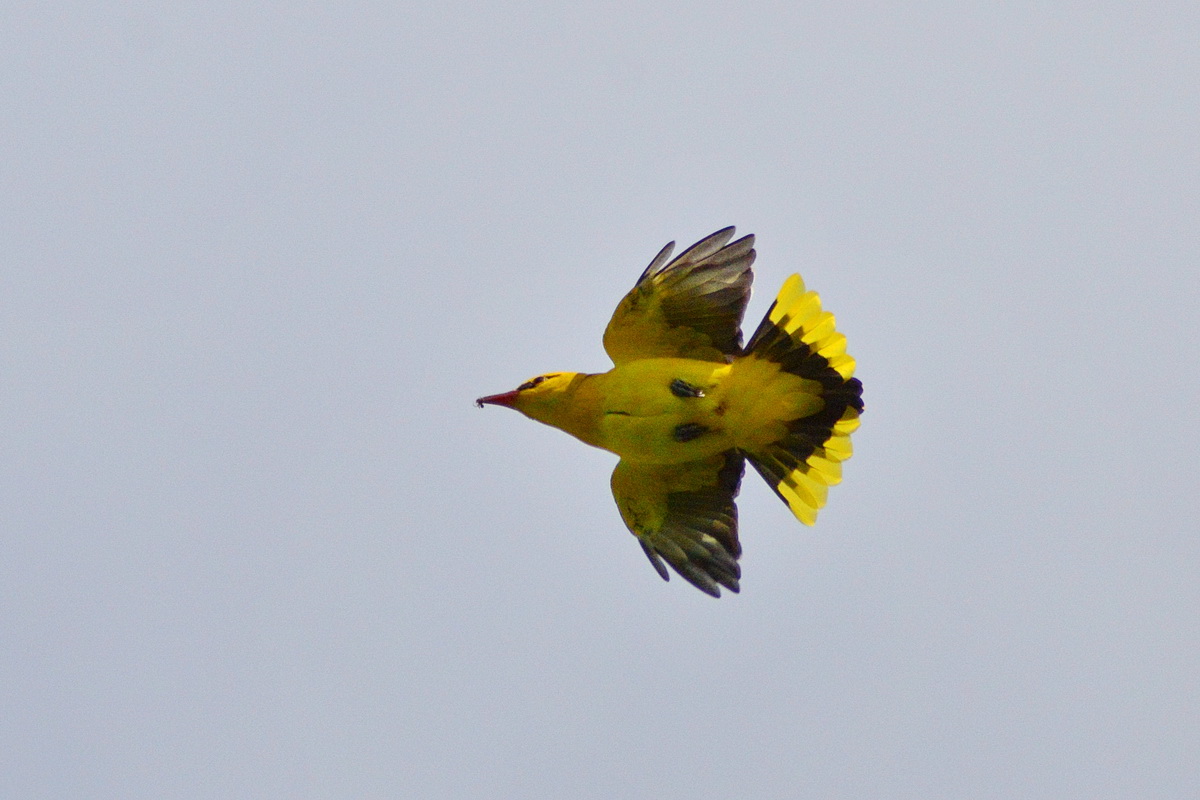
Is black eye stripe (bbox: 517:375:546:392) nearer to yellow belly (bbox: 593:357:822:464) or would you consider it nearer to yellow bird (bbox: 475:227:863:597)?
yellow bird (bbox: 475:227:863:597)

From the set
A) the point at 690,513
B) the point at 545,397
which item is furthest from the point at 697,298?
the point at 690,513

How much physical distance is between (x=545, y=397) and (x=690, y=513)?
1.48 metres

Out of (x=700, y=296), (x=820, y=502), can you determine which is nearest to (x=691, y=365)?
(x=700, y=296)

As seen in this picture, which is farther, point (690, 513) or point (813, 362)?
point (690, 513)

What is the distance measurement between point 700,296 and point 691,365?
0.52 meters

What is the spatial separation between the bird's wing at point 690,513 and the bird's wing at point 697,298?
981mm

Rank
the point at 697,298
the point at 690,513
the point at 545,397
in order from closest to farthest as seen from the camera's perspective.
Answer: the point at 697,298 → the point at 545,397 → the point at 690,513

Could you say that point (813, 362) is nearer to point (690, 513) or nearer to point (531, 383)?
point (690, 513)

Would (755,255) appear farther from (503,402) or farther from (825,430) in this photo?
(503,402)

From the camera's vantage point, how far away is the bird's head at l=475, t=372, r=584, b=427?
10867mm

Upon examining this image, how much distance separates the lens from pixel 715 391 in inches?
411

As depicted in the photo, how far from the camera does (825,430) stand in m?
10.7

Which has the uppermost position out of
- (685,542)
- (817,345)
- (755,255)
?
(755,255)

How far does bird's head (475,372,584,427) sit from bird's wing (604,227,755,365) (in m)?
0.56
